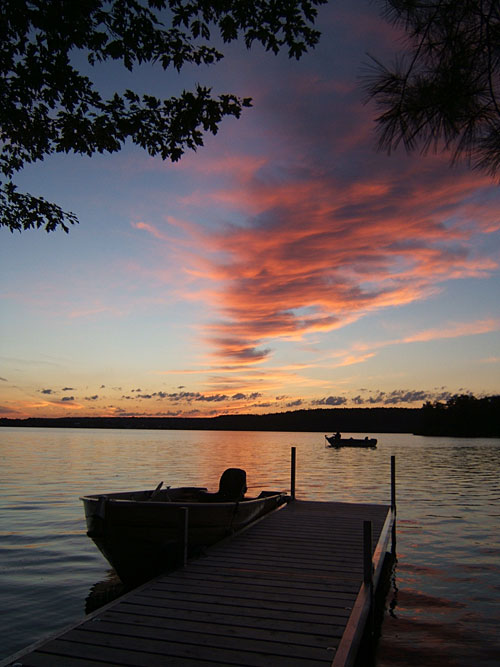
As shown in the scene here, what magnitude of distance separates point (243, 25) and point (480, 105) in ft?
11.5

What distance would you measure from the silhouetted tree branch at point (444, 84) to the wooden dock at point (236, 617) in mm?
5552

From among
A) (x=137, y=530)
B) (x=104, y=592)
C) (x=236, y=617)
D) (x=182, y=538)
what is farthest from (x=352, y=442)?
(x=236, y=617)

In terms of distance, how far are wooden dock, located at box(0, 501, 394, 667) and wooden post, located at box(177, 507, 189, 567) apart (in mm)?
194

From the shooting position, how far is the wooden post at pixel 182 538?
9141 mm

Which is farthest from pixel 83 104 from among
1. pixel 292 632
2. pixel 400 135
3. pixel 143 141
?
pixel 292 632

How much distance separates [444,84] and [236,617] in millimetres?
6775

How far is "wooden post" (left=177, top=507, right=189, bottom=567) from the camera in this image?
914 cm

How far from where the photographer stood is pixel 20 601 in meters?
10.9

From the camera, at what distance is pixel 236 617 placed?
662 cm

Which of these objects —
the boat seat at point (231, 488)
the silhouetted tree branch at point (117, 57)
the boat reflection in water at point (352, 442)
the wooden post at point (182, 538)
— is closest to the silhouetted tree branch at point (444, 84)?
the silhouetted tree branch at point (117, 57)

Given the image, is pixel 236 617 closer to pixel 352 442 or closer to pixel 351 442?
pixel 351 442

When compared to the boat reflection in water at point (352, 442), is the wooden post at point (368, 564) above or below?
below

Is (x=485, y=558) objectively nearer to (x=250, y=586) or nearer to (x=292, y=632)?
(x=250, y=586)

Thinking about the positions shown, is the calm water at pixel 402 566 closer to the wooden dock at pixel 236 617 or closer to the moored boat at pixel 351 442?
the wooden dock at pixel 236 617
